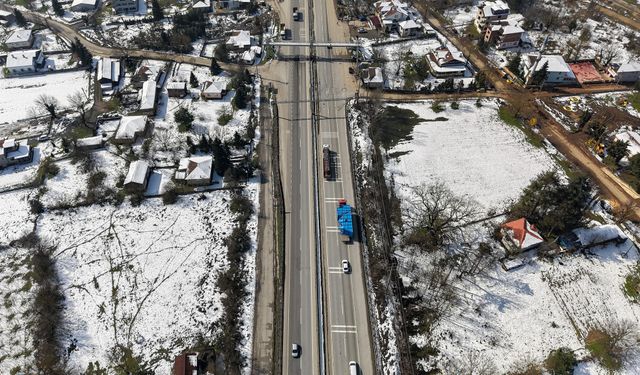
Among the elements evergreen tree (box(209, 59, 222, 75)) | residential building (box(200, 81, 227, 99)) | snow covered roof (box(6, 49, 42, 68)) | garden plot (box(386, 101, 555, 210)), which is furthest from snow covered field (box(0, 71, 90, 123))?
garden plot (box(386, 101, 555, 210))

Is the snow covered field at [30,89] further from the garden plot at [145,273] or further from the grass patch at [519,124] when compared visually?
the grass patch at [519,124]

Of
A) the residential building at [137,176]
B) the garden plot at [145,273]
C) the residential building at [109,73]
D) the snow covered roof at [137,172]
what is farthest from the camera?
the residential building at [109,73]

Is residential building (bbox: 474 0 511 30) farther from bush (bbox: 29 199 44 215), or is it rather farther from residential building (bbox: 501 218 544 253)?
bush (bbox: 29 199 44 215)

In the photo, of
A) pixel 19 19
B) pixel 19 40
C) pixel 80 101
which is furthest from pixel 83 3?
pixel 80 101

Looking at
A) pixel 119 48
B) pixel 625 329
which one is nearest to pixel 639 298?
pixel 625 329

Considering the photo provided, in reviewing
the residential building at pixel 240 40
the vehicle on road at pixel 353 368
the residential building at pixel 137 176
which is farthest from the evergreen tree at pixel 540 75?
the residential building at pixel 137 176

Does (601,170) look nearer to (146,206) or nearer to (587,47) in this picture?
(587,47)
